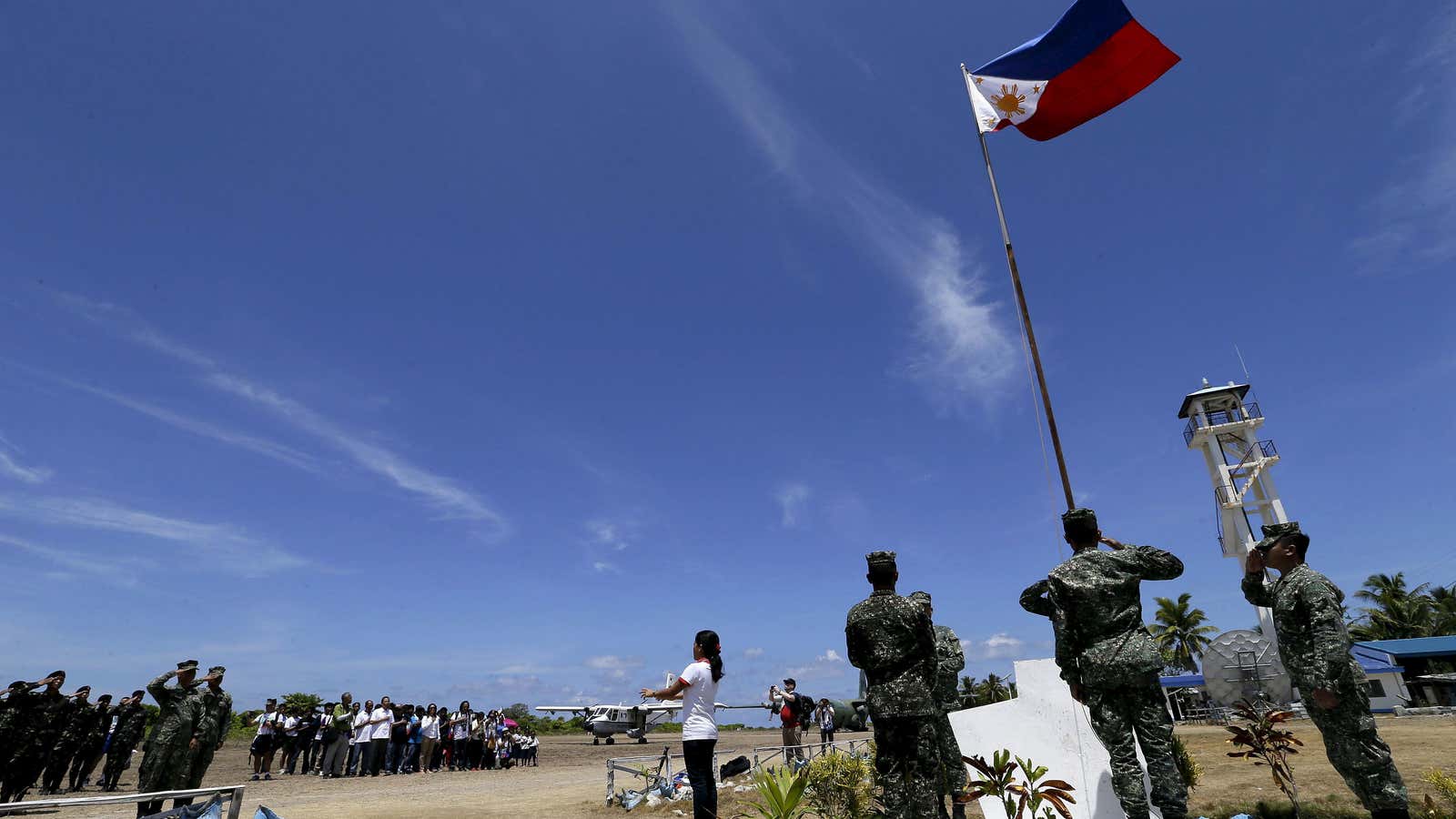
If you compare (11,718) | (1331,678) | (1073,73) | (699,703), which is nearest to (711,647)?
(699,703)

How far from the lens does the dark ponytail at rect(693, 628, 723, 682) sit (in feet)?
22.0

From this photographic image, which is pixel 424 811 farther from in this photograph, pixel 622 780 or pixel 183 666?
pixel 622 780

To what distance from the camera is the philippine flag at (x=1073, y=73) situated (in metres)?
9.22

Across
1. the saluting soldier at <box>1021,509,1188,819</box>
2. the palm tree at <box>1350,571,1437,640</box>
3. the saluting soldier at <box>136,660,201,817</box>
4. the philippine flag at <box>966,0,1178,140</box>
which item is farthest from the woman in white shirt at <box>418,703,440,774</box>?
the palm tree at <box>1350,571,1437,640</box>

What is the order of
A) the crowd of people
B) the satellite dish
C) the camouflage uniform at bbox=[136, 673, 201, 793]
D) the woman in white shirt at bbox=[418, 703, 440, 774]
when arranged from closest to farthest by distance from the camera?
the camouflage uniform at bbox=[136, 673, 201, 793] < the crowd of people < the woman in white shirt at bbox=[418, 703, 440, 774] < the satellite dish

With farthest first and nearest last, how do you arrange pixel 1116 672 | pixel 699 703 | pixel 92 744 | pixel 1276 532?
pixel 92 744 → pixel 699 703 → pixel 1276 532 → pixel 1116 672

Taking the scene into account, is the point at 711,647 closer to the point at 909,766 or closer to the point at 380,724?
the point at 909,766

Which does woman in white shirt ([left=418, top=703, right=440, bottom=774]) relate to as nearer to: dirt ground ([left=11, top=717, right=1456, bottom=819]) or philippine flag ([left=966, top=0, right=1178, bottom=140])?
dirt ground ([left=11, top=717, right=1456, bottom=819])

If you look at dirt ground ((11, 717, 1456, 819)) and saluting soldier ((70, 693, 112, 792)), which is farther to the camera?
saluting soldier ((70, 693, 112, 792))

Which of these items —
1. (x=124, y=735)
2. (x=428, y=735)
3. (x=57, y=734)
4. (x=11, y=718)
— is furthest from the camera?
(x=428, y=735)

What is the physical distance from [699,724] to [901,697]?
195cm

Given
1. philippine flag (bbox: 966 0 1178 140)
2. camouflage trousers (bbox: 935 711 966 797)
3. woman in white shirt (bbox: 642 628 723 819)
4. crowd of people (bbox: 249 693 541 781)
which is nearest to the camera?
woman in white shirt (bbox: 642 628 723 819)

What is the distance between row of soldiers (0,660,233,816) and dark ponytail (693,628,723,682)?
4.11 metres

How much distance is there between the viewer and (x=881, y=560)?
18.7 ft
